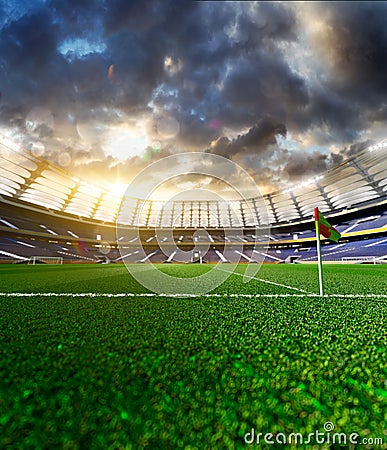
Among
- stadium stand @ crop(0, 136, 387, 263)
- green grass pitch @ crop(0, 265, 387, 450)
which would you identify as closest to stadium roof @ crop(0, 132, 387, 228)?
stadium stand @ crop(0, 136, 387, 263)

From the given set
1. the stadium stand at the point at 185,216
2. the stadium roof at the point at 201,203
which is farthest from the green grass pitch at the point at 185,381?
the stadium stand at the point at 185,216

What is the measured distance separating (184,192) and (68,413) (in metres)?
4.84

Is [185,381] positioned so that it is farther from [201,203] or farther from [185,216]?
[201,203]

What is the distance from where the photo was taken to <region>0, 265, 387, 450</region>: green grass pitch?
0.78 meters

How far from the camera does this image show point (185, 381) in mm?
1039

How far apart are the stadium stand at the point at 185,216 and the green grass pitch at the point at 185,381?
23.7 m

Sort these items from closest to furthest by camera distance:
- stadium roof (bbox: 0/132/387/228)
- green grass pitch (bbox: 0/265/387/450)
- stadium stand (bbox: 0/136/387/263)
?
1. green grass pitch (bbox: 0/265/387/450)
2. stadium roof (bbox: 0/132/387/228)
3. stadium stand (bbox: 0/136/387/263)

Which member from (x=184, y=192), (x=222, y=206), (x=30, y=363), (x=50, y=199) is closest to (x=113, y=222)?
(x=50, y=199)

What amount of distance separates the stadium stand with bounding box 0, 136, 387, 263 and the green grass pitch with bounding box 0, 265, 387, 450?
77.9ft

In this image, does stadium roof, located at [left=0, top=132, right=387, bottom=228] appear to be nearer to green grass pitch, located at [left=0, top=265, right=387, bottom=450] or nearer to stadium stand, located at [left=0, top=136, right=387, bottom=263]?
→ stadium stand, located at [left=0, top=136, right=387, bottom=263]

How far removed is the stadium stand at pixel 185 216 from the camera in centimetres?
2922

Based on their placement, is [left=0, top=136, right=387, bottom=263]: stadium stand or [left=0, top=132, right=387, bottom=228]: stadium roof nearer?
[left=0, top=132, right=387, bottom=228]: stadium roof

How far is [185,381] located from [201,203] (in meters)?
53.1

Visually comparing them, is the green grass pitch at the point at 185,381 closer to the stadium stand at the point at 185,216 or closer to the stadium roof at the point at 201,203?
the stadium roof at the point at 201,203
